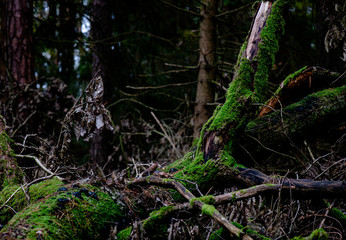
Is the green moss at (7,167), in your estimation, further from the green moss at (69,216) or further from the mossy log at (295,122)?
the mossy log at (295,122)

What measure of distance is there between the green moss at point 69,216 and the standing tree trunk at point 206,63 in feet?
10.8

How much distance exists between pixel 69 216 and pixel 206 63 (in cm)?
398

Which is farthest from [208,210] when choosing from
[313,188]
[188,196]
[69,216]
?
[69,216]

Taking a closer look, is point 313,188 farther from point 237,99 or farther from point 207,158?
point 237,99

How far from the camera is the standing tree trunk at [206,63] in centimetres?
541

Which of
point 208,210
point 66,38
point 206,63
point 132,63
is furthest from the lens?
point 132,63

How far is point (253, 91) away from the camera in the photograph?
119 inches

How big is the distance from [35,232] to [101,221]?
1.74 feet

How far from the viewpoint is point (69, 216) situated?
6.93 feet

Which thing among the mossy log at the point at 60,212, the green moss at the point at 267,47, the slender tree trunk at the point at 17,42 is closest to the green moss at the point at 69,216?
the mossy log at the point at 60,212

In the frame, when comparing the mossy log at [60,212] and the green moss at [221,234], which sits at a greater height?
the mossy log at [60,212]

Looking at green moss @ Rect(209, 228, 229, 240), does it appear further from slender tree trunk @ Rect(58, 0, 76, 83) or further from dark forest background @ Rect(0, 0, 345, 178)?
slender tree trunk @ Rect(58, 0, 76, 83)

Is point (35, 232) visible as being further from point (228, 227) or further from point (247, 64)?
point (247, 64)

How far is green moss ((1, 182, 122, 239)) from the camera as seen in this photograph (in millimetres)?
1940
